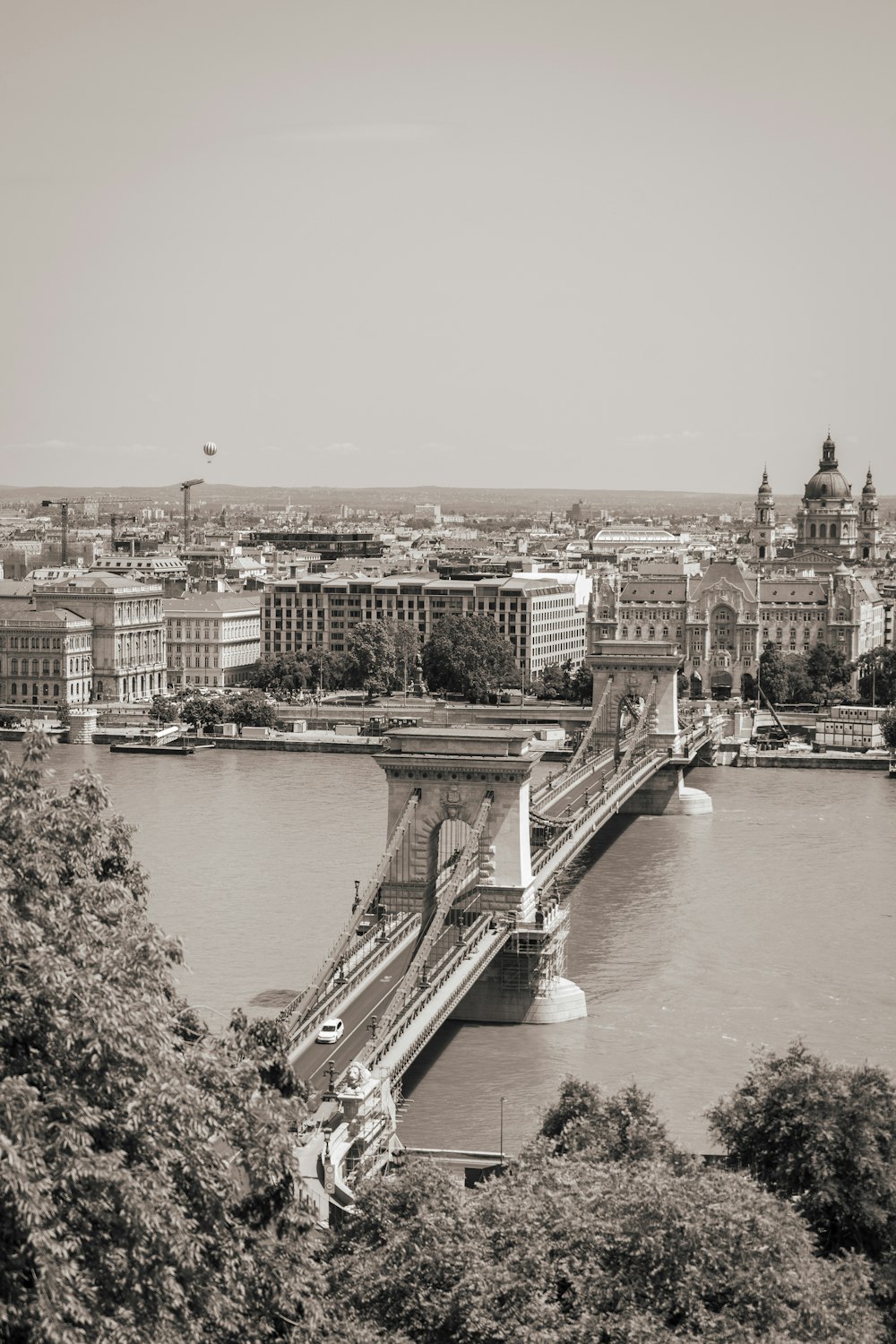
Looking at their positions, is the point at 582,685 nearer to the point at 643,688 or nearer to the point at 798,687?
the point at 798,687

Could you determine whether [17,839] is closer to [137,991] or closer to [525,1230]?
[137,991]

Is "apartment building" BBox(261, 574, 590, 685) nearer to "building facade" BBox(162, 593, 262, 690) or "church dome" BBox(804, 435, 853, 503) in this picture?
"building facade" BBox(162, 593, 262, 690)

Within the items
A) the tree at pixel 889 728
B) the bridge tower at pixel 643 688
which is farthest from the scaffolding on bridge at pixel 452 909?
the tree at pixel 889 728

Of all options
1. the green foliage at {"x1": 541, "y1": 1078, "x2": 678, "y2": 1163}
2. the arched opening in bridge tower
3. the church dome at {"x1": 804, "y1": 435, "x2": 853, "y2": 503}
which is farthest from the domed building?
the green foliage at {"x1": 541, "y1": 1078, "x2": 678, "y2": 1163}

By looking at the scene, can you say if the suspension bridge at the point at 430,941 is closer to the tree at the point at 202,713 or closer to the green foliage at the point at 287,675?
the tree at the point at 202,713

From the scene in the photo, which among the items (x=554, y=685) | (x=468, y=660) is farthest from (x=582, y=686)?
(x=468, y=660)

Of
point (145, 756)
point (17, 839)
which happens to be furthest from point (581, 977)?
point (145, 756)

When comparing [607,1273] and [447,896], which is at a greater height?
[607,1273]
